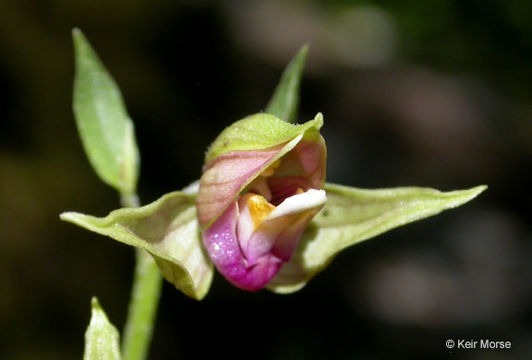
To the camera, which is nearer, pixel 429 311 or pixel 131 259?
pixel 131 259

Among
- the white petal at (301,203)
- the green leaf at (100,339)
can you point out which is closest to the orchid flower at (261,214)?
the white petal at (301,203)

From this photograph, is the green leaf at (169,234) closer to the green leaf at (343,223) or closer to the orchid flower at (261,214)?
the orchid flower at (261,214)

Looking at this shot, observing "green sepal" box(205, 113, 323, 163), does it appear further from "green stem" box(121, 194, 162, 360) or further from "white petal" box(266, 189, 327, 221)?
"green stem" box(121, 194, 162, 360)

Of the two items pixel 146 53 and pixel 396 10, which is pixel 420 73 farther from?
pixel 146 53

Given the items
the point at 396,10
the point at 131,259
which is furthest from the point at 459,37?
the point at 131,259

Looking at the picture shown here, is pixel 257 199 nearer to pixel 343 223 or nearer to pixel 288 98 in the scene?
pixel 343 223

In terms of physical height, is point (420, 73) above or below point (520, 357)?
above

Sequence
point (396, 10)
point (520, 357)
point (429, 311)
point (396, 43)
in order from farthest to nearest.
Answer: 1. point (396, 43)
2. point (396, 10)
3. point (429, 311)
4. point (520, 357)
